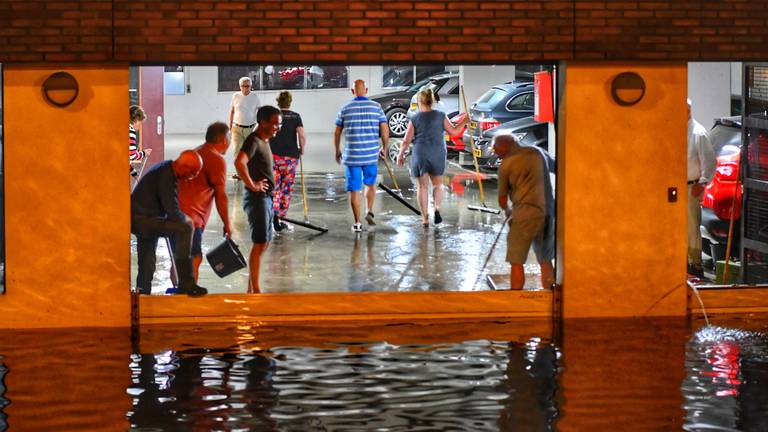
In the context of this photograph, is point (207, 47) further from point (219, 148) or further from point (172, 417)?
point (172, 417)

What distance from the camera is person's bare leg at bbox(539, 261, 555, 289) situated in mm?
12023

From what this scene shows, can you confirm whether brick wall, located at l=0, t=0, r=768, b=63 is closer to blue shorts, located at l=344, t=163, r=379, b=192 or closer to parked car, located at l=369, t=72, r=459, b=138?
blue shorts, located at l=344, t=163, r=379, b=192

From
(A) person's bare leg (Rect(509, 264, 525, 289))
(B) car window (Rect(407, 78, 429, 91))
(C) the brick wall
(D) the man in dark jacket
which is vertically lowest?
(A) person's bare leg (Rect(509, 264, 525, 289))

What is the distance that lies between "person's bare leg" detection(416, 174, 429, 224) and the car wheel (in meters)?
10.8

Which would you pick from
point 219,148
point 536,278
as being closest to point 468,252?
point 536,278

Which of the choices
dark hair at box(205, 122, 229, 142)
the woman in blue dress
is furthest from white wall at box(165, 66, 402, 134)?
dark hair at box(205, 122, 229, 142)

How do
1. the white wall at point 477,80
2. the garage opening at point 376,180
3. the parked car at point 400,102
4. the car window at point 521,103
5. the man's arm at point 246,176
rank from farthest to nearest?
the parked car at point 400,102 → the white wall at point 477,80 → the car window at point 521,103 → the garage opening at point 376,180 → the man's arm at point 246,176

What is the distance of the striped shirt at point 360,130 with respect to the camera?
16.2 meters

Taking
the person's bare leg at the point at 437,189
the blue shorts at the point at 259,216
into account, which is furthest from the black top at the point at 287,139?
the blue shorts at the point at 259,216

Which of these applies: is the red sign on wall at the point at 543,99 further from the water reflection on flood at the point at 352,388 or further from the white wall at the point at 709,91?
the water reflection on flood at the point at 352,388

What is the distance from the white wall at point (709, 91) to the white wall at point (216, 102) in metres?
6.34

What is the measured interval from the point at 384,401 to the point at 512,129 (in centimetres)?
1294

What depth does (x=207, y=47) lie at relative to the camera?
36.8ft

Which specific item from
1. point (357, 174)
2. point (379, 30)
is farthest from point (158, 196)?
point (357, 174)
